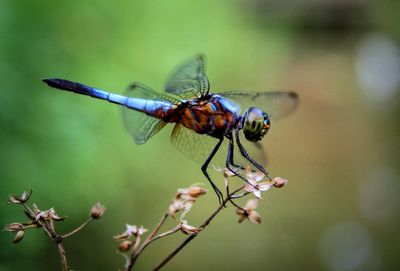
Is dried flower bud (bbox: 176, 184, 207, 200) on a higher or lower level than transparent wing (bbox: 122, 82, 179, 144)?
lower

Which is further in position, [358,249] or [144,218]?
[358,249]

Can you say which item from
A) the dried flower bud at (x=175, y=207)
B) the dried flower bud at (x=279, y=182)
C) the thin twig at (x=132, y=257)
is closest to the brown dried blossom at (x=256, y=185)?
the dried flower bud at (x=279, y=182)

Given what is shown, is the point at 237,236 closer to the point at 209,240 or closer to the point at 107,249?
the point at 209,240

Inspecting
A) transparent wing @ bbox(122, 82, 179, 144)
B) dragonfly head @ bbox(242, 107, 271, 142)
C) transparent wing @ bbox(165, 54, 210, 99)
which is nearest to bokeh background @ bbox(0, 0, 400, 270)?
transparent wing @ bbox(122, 82, 179, 144)

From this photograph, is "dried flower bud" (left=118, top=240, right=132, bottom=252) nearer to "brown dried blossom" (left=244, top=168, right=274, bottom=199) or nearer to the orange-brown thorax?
"brown dried blossom" (left=244, top=168, right=274, bottom=199)

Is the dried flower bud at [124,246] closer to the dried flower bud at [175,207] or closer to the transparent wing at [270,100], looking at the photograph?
the dried flower bud at [175,207]

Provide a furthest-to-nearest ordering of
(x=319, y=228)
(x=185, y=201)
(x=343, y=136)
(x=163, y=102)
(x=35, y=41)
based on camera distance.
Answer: (x=343, y=136) → (x=319, y=228) → (x=35, y=41) → (x=163, y=102) → (x=185, y=201)

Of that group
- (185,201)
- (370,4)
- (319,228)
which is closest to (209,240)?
(319,228)
